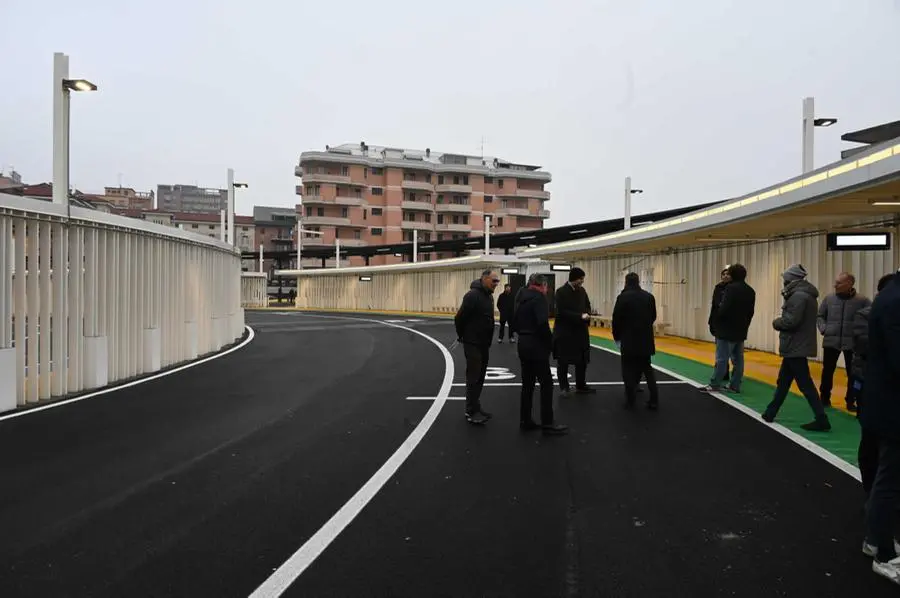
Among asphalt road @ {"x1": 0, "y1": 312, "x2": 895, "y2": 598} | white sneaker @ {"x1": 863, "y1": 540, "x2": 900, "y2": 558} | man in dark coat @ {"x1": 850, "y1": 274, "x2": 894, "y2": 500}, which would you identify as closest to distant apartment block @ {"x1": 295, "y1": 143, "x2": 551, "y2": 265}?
asphalt road @ {"x1": 0, "y1": 312, "x2": 895, "y2": 598}

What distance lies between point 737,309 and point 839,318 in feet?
4.08

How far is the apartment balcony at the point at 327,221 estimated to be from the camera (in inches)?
3142

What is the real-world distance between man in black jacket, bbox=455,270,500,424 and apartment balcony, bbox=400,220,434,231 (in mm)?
77475

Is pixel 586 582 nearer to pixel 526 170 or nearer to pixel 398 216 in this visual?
pixel 398 216

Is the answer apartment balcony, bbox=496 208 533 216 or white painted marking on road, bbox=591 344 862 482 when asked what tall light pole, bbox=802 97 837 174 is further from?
apartment balcony, bbox=496 208 533 216

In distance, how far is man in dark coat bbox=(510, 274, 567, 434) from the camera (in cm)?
710

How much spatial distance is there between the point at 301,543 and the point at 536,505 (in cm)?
175

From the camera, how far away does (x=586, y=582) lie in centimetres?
362

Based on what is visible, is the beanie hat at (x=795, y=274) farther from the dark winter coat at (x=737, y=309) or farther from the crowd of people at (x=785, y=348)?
the dark winter coat at (x=737, y=309)

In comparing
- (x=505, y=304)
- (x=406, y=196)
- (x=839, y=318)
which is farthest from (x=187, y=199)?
(x=839, y=318)

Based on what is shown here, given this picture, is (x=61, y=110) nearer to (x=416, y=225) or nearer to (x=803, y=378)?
(x=803, y=378)

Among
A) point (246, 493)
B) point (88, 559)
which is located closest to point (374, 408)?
point (246, 493)

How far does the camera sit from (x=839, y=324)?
821 centimetres

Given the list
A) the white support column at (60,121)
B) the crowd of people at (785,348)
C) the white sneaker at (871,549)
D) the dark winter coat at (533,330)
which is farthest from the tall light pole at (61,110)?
the white sneaker at (871,549)
